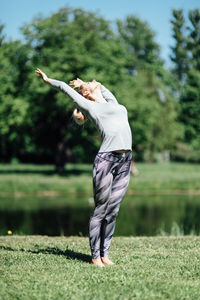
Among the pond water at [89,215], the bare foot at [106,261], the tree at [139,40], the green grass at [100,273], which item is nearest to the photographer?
the green grass at [100,273]

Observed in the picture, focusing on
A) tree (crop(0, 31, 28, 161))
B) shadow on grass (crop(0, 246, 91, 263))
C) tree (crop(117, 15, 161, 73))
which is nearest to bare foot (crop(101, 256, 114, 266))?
shadow on grass (crop(0, 246, 91, 263))

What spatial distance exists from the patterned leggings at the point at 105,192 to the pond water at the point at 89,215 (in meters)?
5.10

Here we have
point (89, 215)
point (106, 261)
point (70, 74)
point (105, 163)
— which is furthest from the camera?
point (70, 74)

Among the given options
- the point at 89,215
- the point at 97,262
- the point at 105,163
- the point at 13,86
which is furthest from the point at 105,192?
the point at 13,86

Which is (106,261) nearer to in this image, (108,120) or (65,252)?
(65,252)

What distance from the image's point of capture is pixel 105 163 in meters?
4.96

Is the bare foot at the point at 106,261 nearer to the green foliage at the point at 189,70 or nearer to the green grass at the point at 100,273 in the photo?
the green grass at the point at 100,273

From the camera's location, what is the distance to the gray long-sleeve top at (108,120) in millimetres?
4988

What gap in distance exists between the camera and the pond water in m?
11.5

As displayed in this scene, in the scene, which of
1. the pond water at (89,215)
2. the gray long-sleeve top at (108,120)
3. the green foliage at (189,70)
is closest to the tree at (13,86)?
the pond water at (89,215)

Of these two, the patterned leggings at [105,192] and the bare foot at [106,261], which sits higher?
the patterned leggings at [105,192]

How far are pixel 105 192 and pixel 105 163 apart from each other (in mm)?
345

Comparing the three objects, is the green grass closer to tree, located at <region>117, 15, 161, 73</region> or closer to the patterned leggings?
the patterned leggings

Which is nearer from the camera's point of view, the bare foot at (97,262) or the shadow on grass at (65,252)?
the bare foot at (97,262)
